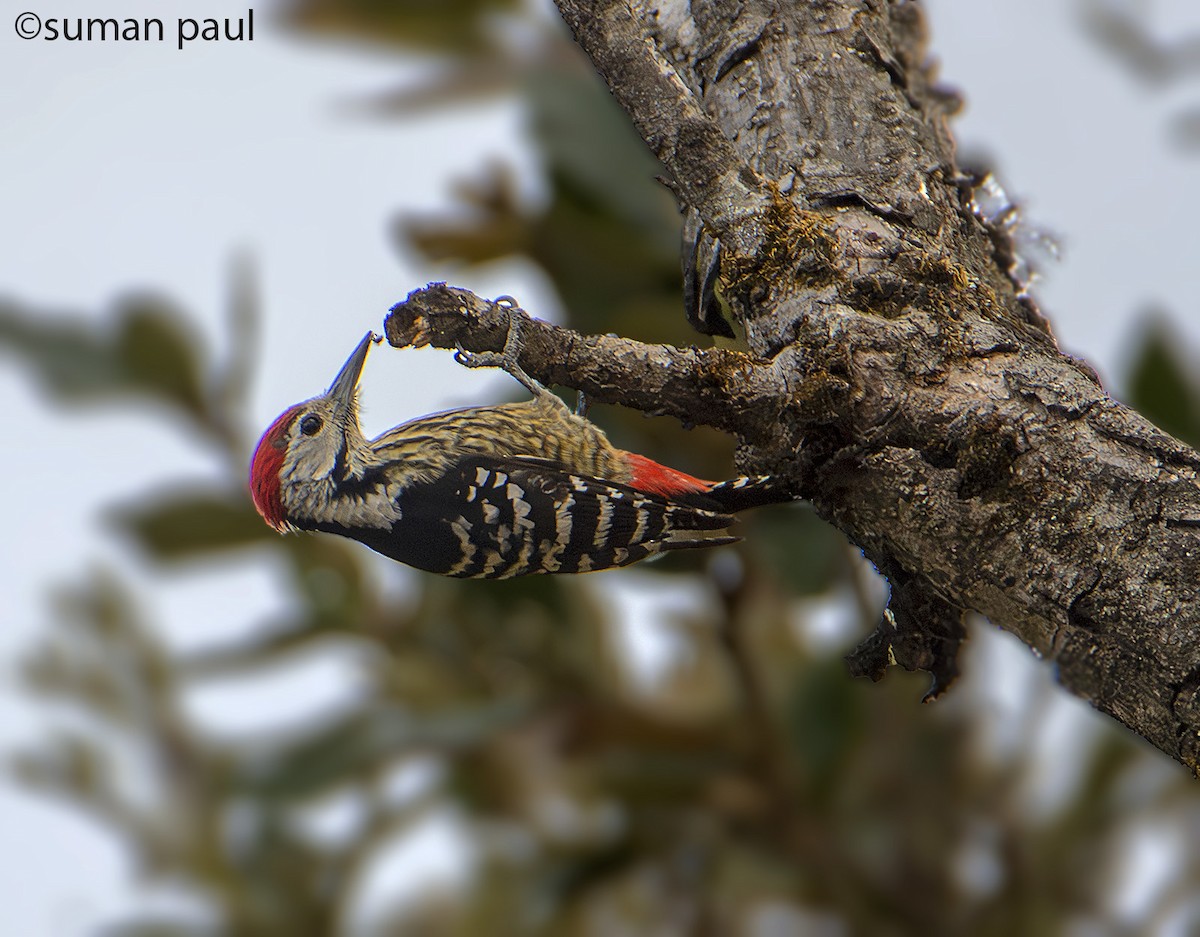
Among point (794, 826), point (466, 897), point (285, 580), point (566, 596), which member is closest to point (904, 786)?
point (794, 826)

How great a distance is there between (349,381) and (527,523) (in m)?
0.31

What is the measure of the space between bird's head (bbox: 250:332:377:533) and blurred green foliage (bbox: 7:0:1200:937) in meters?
0.69

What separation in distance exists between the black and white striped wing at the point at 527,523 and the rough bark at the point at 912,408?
527 mm

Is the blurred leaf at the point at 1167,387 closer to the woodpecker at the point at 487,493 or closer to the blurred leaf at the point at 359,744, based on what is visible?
the woodpecker at the point at 487,493

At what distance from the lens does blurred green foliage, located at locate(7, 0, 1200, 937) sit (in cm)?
245

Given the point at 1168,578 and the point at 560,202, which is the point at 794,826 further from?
the point at 1168,578

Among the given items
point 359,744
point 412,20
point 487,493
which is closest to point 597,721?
point 359,744

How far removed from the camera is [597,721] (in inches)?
109

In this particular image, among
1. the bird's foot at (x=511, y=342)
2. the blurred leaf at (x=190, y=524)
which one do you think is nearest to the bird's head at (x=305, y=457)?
the bird's foot at (x=511, y=342)

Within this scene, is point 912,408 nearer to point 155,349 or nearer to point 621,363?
point 621,363

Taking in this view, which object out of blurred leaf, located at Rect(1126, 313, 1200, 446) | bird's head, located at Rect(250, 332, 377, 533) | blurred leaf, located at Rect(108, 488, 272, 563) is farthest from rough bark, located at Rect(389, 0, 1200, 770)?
blurred leaf, located at Rect(108, 488, 272, 563)

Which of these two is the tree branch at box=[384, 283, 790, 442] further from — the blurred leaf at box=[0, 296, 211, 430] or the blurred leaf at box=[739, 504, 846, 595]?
the blurred leaf at box=[0, 296, 211, 430]

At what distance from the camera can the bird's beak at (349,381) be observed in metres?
1.29

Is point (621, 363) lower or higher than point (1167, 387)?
lower
